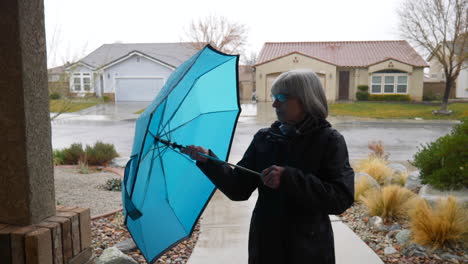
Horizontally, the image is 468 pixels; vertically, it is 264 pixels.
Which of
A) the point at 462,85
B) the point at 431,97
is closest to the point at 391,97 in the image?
the point at 431,97

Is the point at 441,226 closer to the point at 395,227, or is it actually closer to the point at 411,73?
the point at 395,227

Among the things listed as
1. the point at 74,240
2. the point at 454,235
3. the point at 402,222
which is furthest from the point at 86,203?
the point at 454,235

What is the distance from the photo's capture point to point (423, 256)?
3.59m

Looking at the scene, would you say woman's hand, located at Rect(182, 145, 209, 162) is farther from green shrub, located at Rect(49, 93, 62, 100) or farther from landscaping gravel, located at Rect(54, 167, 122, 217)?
green shrub, located at Rect(49, 93, 62, 100)

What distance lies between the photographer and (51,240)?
221 cm

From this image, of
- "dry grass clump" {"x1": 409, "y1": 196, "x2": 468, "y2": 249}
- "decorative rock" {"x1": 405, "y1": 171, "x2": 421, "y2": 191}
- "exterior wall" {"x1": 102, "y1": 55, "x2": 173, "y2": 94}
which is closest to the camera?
"dry grass clump" {"x1": 409, "y1": 196, "x2": 468, "y2": 249}

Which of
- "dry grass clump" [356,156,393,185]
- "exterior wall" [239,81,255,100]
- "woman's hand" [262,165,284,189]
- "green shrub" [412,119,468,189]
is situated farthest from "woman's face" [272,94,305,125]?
"exterior wall" [239,81,255,100]

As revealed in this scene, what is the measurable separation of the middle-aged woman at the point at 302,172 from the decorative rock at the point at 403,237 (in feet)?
7.70

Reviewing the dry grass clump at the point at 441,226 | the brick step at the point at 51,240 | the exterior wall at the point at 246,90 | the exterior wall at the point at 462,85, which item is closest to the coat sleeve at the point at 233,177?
the brick step at the point at 51,240

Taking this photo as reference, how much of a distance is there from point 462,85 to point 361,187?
1451 inches

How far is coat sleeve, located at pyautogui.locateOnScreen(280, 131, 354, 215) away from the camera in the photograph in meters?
1.70

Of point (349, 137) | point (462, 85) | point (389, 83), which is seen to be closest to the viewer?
point (349, 137)

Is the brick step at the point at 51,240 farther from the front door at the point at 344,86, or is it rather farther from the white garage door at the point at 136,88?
the white garage door at the point at 136,88

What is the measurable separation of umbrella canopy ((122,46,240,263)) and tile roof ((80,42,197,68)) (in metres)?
33.4
